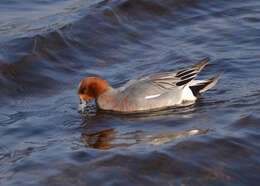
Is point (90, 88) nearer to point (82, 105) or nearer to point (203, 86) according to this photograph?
point (82, 105)

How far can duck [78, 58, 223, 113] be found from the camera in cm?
741

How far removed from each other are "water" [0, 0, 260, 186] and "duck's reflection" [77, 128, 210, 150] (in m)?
0.01

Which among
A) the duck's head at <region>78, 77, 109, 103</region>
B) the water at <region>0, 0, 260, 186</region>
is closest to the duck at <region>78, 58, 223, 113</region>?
the duck's head at <region>78, 77, 109, 103</region>

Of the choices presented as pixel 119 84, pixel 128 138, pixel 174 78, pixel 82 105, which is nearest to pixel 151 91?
pixel 174 78

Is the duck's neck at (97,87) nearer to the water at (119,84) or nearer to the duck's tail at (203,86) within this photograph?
the water at (119,84)

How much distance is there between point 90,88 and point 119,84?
1016mm

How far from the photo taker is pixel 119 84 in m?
8.62

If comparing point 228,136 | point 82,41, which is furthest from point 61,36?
point 228,136

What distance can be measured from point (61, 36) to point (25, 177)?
6.11m

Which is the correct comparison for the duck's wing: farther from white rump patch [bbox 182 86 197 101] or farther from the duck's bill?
the duck's bill

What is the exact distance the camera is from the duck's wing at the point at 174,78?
748 cm

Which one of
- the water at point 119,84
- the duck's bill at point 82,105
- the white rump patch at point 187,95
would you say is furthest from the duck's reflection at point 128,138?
the white rump patch at point 187,95

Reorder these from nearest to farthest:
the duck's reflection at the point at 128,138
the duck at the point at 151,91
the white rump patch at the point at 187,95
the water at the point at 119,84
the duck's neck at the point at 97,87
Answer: the water at the point at 119,84, the duck's reflection at the point at 128,138, the duck at the point at 151,91, the white rump patch at the point at 187,95, the duck's neck at the point at 97,87

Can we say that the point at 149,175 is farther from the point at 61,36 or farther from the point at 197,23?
the point at 197,23
